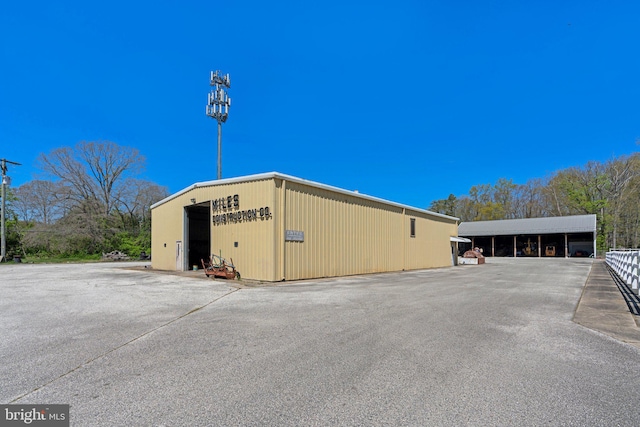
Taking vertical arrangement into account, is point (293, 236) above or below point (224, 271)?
above

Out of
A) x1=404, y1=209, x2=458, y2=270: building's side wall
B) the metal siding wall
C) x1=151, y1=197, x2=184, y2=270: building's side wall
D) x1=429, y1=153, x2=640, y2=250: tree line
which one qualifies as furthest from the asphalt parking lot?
x1=429, y1=153, x2=640, y2=250: tree line

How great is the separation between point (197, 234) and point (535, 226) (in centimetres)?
4166

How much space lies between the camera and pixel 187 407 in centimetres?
309

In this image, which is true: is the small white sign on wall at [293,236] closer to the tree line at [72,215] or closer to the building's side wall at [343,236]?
the building's side wall at [343,236]

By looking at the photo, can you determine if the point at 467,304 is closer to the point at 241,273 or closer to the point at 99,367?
the point at 99,367

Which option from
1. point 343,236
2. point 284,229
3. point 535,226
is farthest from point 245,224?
point 535,226

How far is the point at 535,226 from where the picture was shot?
146 ft

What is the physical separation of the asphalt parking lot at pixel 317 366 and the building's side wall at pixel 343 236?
271 inches

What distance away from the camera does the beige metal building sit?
1402cm

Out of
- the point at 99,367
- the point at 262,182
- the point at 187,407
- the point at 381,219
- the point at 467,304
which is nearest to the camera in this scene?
the point at 187,407

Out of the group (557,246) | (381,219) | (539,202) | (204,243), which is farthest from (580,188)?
(204,243)

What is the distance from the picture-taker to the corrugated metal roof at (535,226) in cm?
4116

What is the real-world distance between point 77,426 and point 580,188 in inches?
2512

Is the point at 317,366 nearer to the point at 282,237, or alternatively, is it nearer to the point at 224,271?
the point at 282,237
